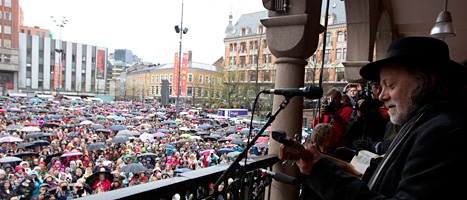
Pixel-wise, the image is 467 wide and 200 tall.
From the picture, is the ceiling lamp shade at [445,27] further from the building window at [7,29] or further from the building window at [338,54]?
the building window at [7,29]

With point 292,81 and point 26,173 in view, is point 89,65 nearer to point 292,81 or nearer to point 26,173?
point 26,173

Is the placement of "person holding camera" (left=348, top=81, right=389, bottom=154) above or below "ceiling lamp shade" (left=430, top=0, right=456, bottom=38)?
below

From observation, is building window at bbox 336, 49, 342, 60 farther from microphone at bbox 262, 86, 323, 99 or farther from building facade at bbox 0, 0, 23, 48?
building facade at bbox 0, 0, 23, 48

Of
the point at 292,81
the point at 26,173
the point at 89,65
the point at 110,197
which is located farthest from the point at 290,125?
the point at 89,65

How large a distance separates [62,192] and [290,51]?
6.25m

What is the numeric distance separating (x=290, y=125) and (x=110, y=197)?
184 cm

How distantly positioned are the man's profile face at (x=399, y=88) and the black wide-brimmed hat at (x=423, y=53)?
0.04m

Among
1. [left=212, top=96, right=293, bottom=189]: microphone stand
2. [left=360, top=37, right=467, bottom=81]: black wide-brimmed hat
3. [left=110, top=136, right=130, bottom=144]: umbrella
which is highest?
[left=360, top=37, right=467, bottom=81]: black wide-brimmed hat

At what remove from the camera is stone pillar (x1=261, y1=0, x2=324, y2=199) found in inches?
108

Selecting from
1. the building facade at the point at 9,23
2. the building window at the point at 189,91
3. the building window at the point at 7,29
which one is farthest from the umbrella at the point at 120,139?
the building window at the point at 7,29

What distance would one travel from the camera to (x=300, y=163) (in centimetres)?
129

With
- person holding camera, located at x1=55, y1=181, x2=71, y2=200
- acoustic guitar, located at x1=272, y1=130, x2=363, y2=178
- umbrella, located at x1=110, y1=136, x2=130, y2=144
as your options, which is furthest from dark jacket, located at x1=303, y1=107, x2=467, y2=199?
umbrella, located at x1=110, y1=136, x2=130, y2=144

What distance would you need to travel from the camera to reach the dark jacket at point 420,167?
85 cm

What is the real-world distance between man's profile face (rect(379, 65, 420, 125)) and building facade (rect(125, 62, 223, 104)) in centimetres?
4015
